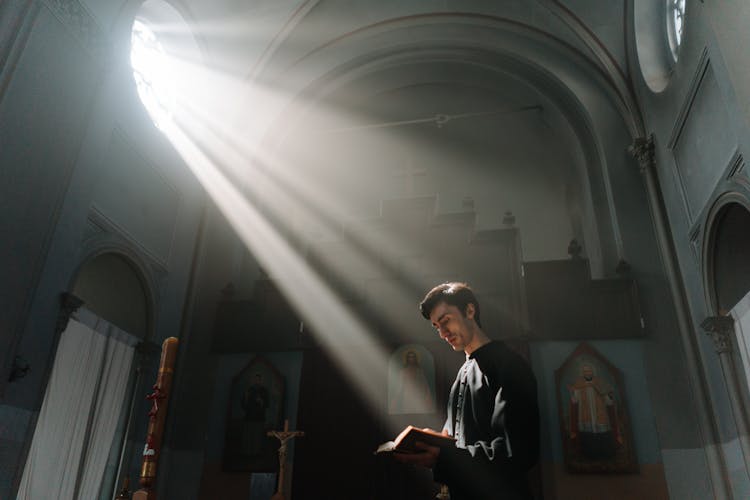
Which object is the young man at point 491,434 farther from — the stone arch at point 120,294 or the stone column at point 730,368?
the stone arch at point 120,294

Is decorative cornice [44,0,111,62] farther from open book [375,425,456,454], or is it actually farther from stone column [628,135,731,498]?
stone column [628,135,731,498]

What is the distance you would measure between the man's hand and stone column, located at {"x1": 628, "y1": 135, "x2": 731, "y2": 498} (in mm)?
5876

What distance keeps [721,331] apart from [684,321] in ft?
2.53

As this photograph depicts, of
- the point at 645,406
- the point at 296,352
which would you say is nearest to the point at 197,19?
the point at 296,352

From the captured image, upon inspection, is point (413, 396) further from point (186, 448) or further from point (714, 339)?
point (714, 339)

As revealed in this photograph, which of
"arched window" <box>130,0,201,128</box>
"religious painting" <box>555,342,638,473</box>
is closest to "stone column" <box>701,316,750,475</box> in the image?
"religious painting" <box>555,342,638,473</box>

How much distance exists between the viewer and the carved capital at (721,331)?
6.45m

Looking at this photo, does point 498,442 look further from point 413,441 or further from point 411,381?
point 411,381

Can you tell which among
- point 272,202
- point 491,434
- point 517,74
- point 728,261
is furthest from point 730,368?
point 272,202

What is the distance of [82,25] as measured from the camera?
6207mm

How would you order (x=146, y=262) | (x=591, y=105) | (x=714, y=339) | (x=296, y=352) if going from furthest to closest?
(x=591, y=105)
(x=296, y=352)
(x=146, y=262)
(x=714, y=339)

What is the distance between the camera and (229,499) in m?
7.34

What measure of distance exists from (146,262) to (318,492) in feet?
11.9

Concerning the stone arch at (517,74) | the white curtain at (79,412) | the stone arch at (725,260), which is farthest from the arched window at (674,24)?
the white curtain at (79,412)
